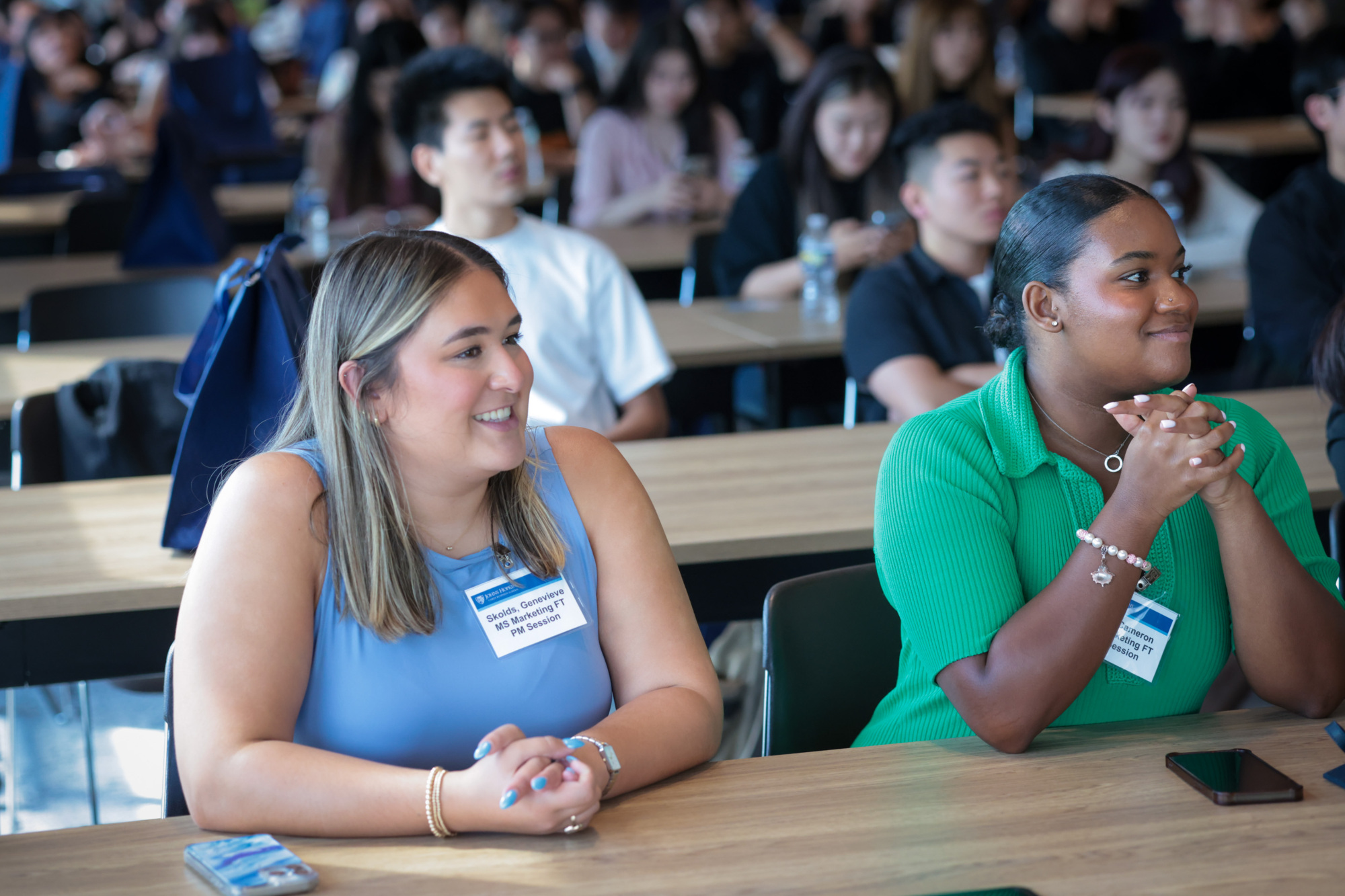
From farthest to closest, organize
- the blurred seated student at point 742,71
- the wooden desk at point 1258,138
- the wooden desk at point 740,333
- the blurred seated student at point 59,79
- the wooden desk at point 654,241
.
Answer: the blurred seated student at point 742,71, the blurred seated student at point 59,79, the wooden desk at point 1258,138, the wooden desk at point 654,241, the wooden desk at point 740,333

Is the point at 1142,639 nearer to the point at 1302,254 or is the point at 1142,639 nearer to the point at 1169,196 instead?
the point at 1302,254

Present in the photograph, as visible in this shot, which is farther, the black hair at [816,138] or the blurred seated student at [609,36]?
the blurred seated student at [609,36]

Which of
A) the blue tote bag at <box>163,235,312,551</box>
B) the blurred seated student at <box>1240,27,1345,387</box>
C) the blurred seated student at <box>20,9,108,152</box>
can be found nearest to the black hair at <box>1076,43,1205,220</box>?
the blurred seated student at <box>1240,27,1345,387</box>

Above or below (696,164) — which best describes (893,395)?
below

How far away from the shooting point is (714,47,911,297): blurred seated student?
3.95m

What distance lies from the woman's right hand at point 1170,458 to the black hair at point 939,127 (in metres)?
1.74

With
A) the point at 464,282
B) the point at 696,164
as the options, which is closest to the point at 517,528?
the point at 464,282

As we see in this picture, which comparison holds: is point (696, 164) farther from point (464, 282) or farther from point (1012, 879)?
point (1012, 879)

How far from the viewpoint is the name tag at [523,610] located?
1.61 m

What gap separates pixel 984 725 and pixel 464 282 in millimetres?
766

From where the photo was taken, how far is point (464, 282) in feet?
5.29

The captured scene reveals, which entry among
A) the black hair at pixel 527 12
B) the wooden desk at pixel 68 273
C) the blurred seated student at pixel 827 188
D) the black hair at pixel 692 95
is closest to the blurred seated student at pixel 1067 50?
the black hair at pixel 527 12

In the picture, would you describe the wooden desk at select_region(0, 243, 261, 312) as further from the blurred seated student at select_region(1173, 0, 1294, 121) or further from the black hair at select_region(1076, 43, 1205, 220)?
the blurred seated student at select_region(1173, 0, 1294, 121)

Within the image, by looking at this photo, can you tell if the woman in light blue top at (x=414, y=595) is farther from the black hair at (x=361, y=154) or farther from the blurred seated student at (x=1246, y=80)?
the blurred seated student at (x=1246, y=80)
